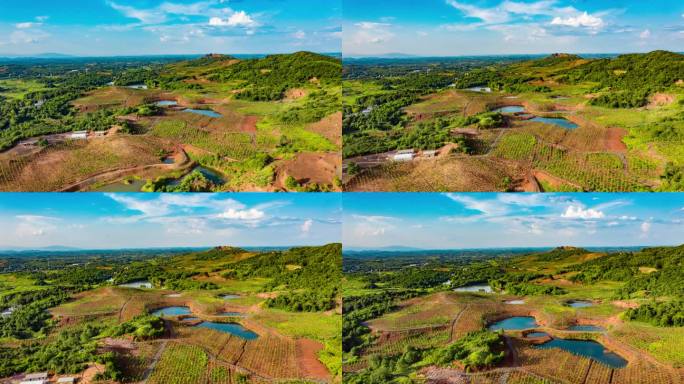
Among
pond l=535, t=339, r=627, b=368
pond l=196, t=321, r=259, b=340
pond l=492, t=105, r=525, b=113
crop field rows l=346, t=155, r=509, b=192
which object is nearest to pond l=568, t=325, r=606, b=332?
pond l=535, t=339, r=627, b=368

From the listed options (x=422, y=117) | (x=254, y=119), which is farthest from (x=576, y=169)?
(x=254, y=119)

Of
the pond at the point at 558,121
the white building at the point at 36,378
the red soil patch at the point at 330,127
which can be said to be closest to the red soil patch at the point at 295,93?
the red soil patch at the point at 330,127

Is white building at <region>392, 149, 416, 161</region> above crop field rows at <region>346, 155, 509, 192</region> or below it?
above

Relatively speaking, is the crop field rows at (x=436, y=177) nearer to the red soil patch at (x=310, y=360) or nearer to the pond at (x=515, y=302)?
the pond at (x=515, y=302)

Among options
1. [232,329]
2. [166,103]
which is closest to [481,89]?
[166,103]

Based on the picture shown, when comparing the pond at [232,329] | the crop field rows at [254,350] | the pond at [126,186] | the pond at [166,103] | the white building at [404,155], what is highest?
the pond at [166,103]

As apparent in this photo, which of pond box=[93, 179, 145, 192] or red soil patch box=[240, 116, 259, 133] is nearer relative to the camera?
pond box=[93, 179, 145, 192]

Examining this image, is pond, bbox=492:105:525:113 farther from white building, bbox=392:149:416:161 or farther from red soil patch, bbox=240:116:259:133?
red soil patch, bbox=240:116:259:133
